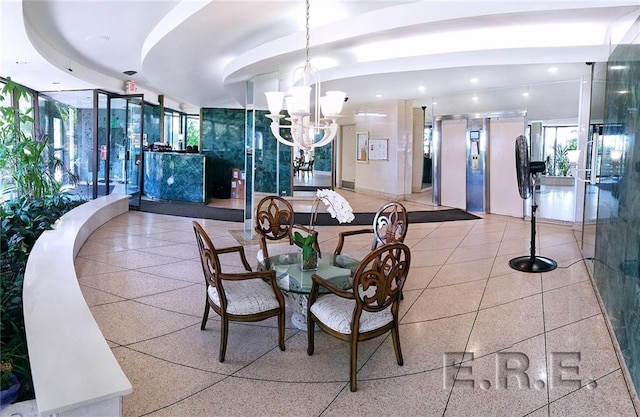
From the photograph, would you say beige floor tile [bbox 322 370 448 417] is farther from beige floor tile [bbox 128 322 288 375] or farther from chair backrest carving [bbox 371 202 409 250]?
chair backrest carving [bbox 371 202 409 250]

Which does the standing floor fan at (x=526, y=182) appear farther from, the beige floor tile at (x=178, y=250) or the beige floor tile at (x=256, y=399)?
the beige floor tile at (x=178, y=250)

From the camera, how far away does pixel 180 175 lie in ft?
36.1

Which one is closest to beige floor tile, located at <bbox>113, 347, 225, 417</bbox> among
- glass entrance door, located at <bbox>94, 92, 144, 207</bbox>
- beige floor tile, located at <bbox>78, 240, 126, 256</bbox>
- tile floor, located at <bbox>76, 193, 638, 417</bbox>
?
tile floor, located at <bbox>76, 193, 638, 417</bbox>

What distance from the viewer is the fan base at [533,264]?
5179 millimetres

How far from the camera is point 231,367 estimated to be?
2.85 m

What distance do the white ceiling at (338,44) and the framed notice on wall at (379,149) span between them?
8.52ft

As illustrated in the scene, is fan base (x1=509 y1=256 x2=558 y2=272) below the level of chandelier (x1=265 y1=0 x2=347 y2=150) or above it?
below

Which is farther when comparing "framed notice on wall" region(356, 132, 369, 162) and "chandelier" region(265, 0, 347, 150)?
"framed notice on wall" region(356, 132, 369, 162)

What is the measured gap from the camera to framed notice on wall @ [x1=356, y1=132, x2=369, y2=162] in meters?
13.1

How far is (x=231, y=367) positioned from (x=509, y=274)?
3552mm

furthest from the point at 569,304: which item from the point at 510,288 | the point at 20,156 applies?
the point at 20,156

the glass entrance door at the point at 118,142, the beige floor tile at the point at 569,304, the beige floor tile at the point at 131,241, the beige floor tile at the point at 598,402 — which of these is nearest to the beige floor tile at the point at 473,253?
the beige floor tile at the point at 569,304

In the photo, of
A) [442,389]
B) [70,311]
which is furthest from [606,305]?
[70,311]

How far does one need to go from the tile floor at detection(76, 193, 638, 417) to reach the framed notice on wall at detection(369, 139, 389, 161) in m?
7.25
